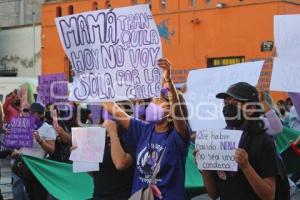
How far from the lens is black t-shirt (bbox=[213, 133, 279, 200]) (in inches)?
151

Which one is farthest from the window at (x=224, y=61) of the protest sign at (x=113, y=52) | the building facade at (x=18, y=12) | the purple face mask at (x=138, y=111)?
the purple face mask at (x=138, y=111)

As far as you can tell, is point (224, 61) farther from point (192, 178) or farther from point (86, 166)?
point (86, 166)

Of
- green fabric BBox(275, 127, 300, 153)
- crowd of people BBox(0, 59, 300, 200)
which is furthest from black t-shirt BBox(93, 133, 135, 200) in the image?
green fabric BBox(275, 127, 300, 153)

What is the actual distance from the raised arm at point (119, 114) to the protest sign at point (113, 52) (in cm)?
19

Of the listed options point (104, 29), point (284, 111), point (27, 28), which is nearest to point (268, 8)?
point (284, 111)

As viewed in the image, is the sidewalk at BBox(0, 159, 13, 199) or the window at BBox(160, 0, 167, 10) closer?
the sidewalk at BBox(0, 159, 13, 199)

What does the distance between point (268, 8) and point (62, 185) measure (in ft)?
61.5

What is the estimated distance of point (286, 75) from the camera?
543cm

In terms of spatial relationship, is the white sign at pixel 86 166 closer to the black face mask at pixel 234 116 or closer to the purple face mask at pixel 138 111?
the purple face mask at pixel 138 111

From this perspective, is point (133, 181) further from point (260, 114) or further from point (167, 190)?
point (260, 114)

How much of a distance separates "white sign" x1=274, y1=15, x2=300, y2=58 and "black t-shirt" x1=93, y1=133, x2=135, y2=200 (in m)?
1.69

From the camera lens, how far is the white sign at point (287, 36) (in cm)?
550

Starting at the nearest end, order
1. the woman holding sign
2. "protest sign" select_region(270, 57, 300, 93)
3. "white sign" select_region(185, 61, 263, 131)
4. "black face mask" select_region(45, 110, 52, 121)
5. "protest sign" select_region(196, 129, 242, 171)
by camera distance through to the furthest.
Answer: the woman holding sign < "protest sign" select_region(196, 129, 242, 171) < "protest sign" select_region(270, 57, 300, 93) < "white sign" select_region(185, 61, 263, 131) < "black face mask" select_region(45, 110, 52, 121)

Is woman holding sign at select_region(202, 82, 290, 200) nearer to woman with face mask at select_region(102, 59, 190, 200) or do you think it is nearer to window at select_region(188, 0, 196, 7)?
woman with face mask at select_region(102, 59, 190, 200)
